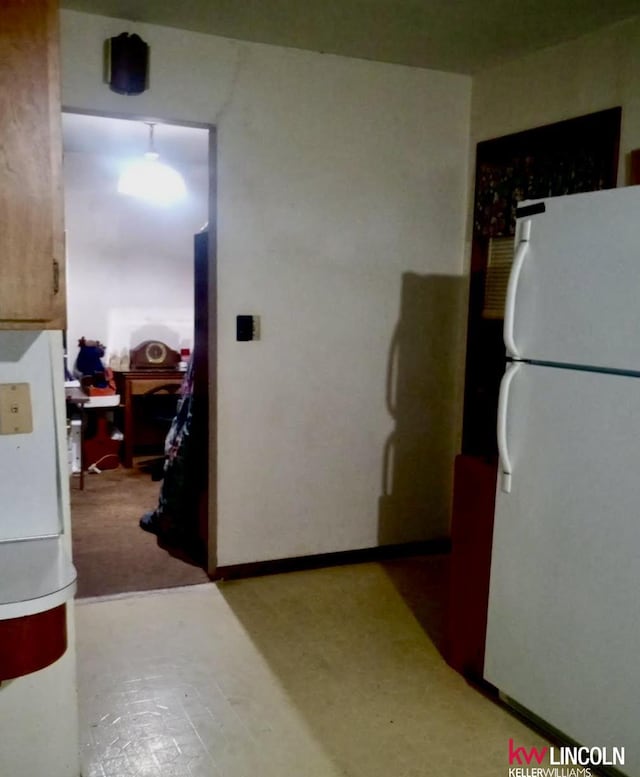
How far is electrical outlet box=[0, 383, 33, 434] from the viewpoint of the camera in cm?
164

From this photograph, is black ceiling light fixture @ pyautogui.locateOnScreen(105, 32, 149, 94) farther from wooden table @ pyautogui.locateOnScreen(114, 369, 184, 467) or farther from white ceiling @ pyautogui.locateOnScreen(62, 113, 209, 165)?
wooden table @ pyautogui.locateOnScreen(114, 369, 184, 467)

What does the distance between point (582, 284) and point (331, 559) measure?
198 centimetres

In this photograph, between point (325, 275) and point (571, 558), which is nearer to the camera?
point (571, 558)

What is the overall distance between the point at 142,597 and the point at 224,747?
1080mm

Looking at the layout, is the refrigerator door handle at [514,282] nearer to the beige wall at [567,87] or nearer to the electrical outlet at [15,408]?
the beige wall at [567,87]

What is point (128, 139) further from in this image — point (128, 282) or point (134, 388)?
point (134, 388)

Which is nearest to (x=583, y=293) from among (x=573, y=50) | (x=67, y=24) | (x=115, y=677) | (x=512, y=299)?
(x=512, y=299)

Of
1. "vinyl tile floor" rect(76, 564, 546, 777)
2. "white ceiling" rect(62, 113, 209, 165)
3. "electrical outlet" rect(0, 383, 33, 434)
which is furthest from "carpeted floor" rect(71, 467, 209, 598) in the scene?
"white ceiling" rect(62, 113, 209, 165)

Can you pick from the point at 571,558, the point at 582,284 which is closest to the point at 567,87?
the point at 582,284

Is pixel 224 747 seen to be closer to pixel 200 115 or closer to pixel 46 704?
pixel 46 704

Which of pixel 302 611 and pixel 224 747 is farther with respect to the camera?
pixel 302 611

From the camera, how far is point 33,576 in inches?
58.8

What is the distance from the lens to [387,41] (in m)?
2.80

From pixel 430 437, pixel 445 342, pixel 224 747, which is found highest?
pixel 445 342
